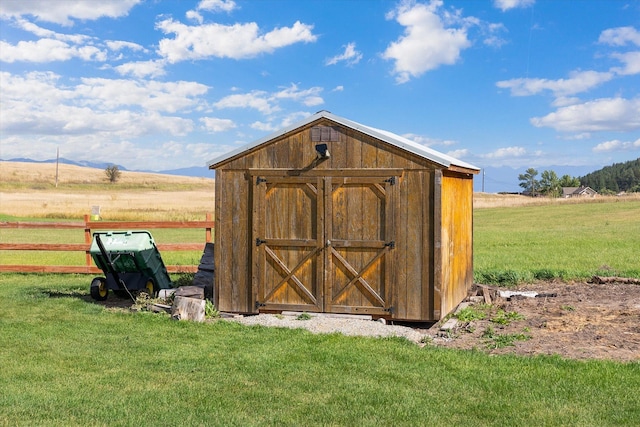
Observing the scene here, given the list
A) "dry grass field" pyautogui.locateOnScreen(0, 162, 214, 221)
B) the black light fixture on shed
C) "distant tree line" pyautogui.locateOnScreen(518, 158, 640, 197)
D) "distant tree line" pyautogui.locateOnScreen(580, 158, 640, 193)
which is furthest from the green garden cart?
"distant tree line" pyautogui.locateOnScreen(580, 158, 640, 193)

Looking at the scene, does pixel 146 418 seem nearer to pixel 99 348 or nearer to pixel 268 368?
pixel 268 368

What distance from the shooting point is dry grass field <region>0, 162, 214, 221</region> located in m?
48.2

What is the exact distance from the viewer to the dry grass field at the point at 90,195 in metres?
48.2

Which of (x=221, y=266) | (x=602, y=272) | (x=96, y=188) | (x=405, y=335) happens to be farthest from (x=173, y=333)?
(x=96, y=188)

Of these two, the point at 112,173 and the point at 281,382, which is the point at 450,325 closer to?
the point at 281,382

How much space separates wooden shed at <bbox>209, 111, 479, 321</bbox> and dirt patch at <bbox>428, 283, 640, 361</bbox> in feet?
3.30

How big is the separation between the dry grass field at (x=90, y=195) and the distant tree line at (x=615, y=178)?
8670 centimetres

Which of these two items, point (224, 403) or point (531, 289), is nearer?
point (224, 403)

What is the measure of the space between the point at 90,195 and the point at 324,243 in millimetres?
69783

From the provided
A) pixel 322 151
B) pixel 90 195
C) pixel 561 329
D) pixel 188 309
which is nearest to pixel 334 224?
pixel 322 151

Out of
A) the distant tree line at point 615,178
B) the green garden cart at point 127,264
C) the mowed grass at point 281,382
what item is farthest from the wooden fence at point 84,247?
the distant tree line at point 615,178

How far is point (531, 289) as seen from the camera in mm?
14695

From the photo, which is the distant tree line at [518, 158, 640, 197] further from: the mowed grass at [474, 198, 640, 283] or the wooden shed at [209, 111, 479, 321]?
the wooden shed at [209, 111, 479, 321]

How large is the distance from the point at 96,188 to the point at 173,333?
83785 millimetres
